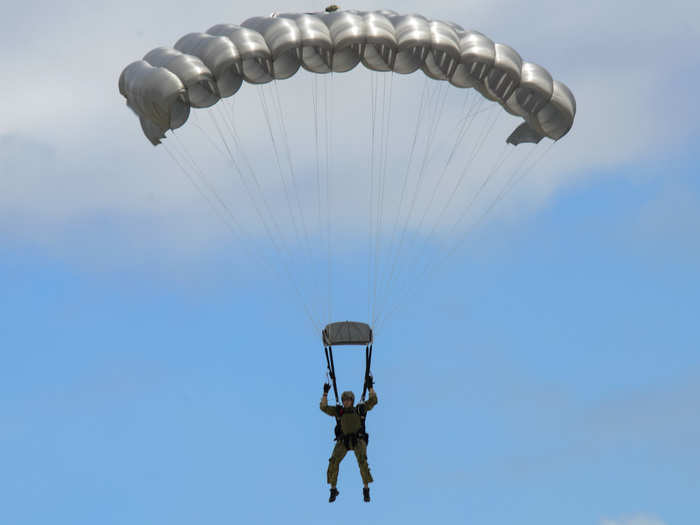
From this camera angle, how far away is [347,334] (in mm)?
34312

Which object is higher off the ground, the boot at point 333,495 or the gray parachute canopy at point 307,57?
the gray parachute canopy at point 307,57

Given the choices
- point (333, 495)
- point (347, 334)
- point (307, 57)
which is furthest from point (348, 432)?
Answer: point (307, 57)

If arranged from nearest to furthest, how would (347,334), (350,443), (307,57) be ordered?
(350,443) < (307,57) < (347,334)

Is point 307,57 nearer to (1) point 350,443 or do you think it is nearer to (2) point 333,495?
(1) point 350,443

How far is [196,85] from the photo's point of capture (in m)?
33.7

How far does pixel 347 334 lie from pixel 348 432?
1.93 metres

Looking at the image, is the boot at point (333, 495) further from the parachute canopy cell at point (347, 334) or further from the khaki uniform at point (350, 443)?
the parachute canopy cell at point (347, 334)

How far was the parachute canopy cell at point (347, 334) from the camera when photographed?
34.3 m

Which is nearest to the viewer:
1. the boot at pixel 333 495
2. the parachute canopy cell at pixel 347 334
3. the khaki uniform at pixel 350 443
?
the boot at pixel 333 495

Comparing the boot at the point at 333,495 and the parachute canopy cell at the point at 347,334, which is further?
the parachute canopy cell at the point at 347,334

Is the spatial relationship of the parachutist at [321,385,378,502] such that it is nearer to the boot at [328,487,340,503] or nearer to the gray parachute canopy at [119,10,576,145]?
the boot at [328,487,340,503]

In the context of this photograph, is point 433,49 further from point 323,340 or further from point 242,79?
point 323,340

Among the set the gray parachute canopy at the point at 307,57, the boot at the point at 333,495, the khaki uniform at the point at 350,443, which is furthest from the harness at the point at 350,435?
the gray parachute canopy at the point at 307,57

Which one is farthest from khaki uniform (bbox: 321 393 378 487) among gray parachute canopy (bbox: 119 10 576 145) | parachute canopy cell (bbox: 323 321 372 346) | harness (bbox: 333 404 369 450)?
gray parachute canopy (bbox: 119 10 576 145)
